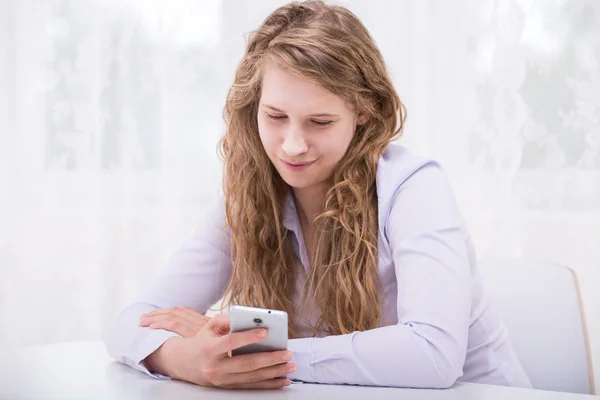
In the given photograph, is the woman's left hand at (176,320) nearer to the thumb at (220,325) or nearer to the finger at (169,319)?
the finger at (169,319)

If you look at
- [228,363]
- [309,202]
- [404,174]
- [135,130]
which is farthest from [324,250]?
[135,130]

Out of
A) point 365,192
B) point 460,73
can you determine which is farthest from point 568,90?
point 365,192

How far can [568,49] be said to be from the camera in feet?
7.72

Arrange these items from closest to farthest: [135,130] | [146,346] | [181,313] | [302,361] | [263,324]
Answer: [263,324] → [302,361] → [146,346] → [181,313] → [135,130]

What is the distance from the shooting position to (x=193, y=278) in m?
1.49

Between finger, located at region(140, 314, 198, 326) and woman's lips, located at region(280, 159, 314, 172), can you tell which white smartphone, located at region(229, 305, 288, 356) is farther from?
woman's lips, located at region(280, 159, 314, 172)

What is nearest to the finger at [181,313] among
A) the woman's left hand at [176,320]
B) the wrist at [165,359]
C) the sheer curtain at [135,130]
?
the woman's left hand at [176,320]

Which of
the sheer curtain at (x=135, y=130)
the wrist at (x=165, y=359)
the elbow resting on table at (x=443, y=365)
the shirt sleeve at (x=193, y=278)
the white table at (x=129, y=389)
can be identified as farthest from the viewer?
the sheer curtain at (x=135, y=130)

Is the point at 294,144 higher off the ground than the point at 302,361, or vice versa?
the point at 294,144

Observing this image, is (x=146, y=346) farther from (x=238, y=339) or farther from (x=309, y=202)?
(x=309, y=202)

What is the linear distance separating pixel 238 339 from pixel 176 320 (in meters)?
0.34

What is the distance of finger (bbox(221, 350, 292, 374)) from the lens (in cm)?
100

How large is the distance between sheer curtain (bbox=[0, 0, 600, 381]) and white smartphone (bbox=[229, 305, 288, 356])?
5.15 ft

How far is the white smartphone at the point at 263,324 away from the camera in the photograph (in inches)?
37.2
